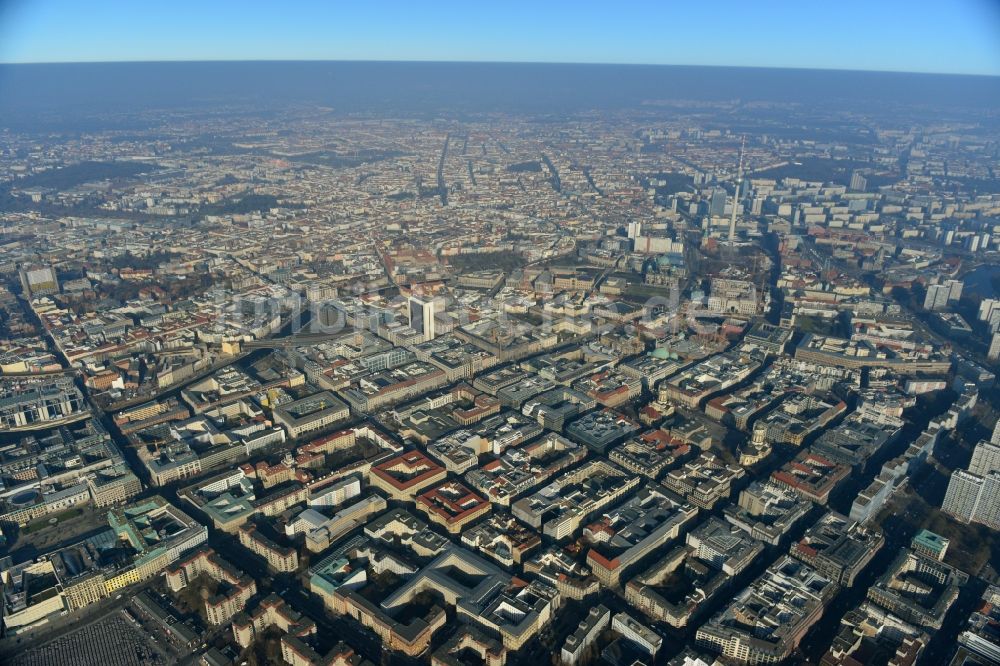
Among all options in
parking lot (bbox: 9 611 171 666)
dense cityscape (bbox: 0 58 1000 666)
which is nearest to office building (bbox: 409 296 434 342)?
dense cityscape (bbox: 0 58 1000 666)

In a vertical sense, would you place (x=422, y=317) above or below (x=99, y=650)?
above

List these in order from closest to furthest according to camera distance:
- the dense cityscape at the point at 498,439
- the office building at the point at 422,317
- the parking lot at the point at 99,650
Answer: the parking lot at the point at 99,650
the dense cityscape at the point at 498,439
the office building at the point at 422,317

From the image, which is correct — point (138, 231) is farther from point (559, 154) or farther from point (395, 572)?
point (559, 154)

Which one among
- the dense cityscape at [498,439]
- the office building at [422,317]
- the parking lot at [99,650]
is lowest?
the parking lot at [99,650]

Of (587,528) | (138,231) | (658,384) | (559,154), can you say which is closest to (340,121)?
(559,154)

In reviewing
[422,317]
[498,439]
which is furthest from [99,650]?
[422,317]

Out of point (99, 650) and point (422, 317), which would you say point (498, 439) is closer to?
point (422, 317)

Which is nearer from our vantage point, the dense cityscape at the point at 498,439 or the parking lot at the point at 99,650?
the parking lot at the point at 99,650

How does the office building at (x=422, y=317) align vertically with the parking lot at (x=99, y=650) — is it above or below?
above

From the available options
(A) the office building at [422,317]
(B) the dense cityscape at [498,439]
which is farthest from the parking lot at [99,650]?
(A) the office building at [422,317]

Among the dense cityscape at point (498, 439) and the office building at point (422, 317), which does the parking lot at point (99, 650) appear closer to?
the dense cityscape at point (498, 439)
